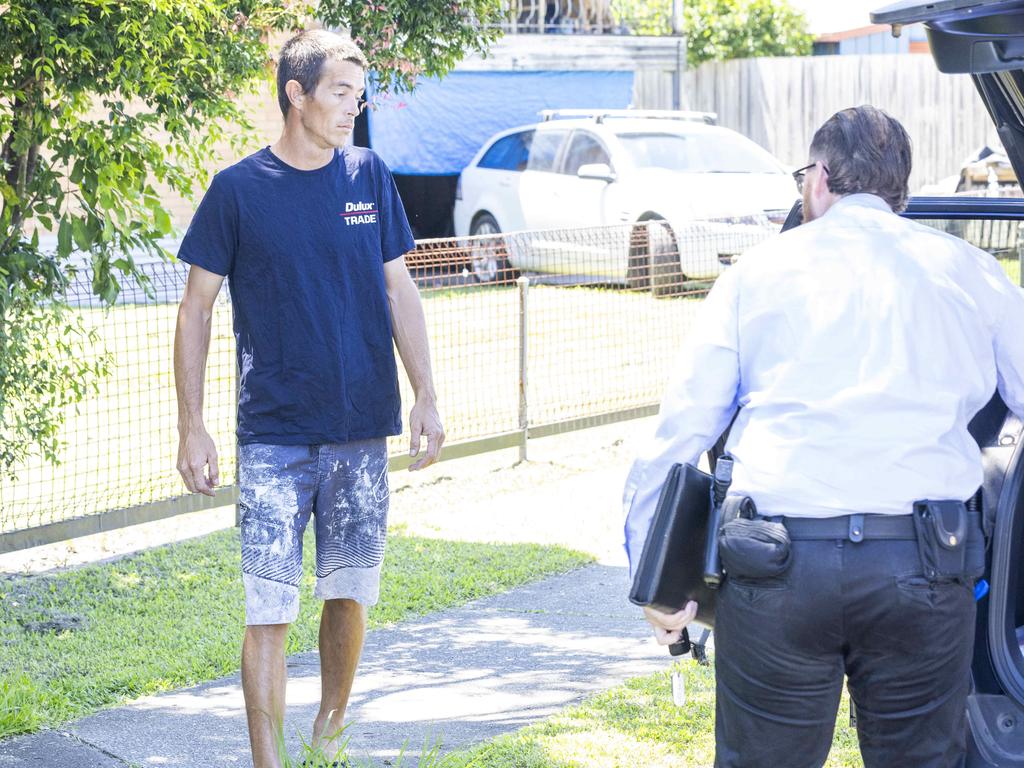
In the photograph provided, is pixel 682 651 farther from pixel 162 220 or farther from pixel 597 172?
pixel 597 172

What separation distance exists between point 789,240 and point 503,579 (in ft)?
10.8

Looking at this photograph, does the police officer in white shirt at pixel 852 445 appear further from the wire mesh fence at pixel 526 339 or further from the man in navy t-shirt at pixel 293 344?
the wire mesh fence at pixel 526 339

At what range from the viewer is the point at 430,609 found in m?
5.60

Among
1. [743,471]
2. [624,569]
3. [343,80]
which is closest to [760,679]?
[743,471]

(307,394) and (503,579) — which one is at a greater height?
(307,394)

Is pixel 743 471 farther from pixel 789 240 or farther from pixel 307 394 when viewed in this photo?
pixel 307 394

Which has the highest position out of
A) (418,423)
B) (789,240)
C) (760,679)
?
(789,240)

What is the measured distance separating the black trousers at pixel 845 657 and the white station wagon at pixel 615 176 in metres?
9.67

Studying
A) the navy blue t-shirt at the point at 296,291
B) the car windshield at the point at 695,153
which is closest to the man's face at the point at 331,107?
the navy blue t-shirt at the point at 296,291

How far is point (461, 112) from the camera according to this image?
17.8m

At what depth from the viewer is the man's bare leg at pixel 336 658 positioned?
13.3 ft

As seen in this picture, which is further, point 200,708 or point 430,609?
point 430,609

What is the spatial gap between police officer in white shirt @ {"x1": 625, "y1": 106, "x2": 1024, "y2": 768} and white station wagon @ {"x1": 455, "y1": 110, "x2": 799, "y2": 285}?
9490 millimetres

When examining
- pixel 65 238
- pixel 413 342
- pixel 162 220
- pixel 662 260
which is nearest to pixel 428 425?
pixel 413 342
